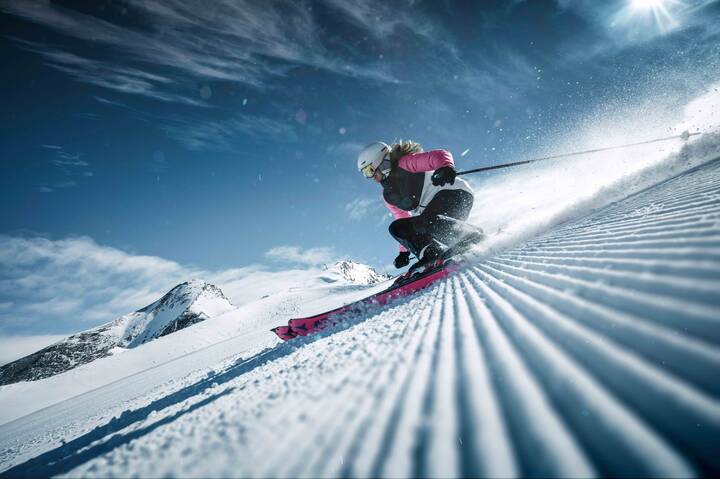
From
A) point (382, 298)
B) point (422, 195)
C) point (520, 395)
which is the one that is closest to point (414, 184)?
point (422, 195)

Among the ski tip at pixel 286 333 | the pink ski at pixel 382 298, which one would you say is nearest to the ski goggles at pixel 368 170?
the pink ski at pixel 382 298

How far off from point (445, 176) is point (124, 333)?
18073 cm

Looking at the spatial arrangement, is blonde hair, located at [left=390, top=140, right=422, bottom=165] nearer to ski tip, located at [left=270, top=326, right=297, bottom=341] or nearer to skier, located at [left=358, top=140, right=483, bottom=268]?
skier, located at [left=358, top=140, right=483, bottom=268]

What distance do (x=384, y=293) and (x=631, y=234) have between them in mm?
2437

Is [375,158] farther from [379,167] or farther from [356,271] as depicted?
[356,271]

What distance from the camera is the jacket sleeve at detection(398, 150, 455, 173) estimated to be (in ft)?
14.7

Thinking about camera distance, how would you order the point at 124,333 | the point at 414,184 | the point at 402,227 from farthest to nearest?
the point at 124,333 → the point at 414,184 → the point at 402,227

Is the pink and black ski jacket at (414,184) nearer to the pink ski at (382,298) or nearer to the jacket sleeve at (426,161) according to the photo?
the jacket sleeve at (426,161)

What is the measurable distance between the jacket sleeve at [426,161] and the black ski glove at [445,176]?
0.11 meters

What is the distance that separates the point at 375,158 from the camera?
5.49 meters

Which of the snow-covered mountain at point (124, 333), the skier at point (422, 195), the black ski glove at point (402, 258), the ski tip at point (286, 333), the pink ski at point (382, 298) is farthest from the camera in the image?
the snow-covered mountain at point (124, 333)

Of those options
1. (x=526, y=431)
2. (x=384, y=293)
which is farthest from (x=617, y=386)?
(x=384, y=293)

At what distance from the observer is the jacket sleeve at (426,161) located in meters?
4.49

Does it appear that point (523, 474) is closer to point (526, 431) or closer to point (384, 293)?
point (526, 431)
